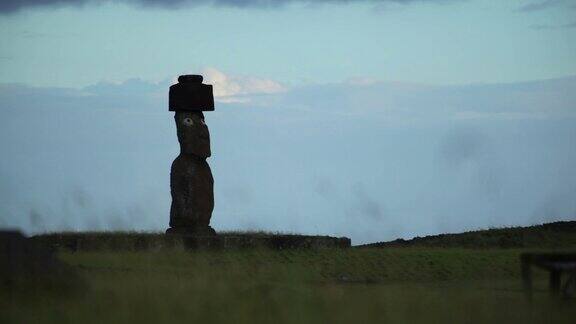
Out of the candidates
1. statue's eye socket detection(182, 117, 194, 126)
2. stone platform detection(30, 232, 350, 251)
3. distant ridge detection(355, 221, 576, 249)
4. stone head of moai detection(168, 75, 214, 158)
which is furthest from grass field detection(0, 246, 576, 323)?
distant ridge detection(355, 221, 576, 249)

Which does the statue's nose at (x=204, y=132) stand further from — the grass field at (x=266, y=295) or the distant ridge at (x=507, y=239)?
the distant ridge at (x=507, y=239)

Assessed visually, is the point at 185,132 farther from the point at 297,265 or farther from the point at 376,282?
the point at 376,282

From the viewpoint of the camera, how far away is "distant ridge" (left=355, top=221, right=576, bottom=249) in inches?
1177

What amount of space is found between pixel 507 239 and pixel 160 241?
1049 centimetres

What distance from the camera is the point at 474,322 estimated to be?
14.1 meters

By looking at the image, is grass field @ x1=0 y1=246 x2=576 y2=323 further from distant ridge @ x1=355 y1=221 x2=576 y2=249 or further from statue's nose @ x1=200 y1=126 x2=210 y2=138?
distant ridge @ x1=355 y1=221 x2=576 y2=249

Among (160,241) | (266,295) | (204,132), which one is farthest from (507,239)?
(266,295)

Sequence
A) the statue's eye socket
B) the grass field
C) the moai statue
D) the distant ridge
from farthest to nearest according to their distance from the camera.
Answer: the distant ridge < the statue's eye socket < the moai statue < the grass field

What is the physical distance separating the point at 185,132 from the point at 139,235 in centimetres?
313

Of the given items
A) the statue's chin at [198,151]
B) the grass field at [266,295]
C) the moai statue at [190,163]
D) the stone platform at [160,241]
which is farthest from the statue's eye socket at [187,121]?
the grass field at [266,295]

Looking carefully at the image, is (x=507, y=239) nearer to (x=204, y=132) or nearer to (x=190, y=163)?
(x=204, y=132)

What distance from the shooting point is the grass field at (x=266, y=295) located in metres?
13.6

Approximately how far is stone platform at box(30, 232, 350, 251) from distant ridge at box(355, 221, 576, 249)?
552 cm

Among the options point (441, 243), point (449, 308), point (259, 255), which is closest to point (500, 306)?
point (449, 308)
